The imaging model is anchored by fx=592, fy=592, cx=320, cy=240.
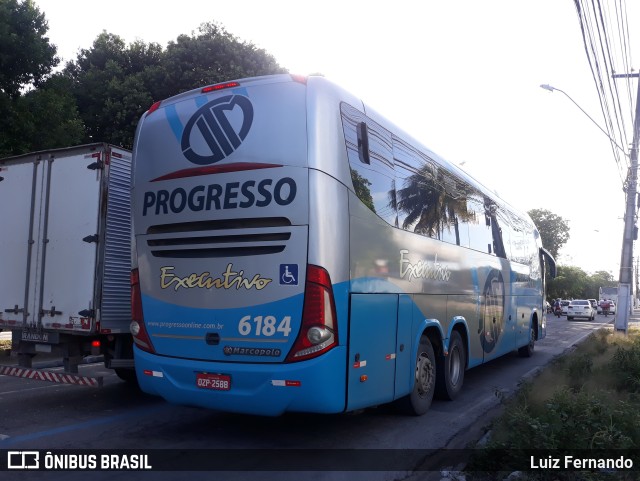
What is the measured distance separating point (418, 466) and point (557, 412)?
61.9 inches

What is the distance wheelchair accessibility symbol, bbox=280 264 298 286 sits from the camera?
18.5 ft

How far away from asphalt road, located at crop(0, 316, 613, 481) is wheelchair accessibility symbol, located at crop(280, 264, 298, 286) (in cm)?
174

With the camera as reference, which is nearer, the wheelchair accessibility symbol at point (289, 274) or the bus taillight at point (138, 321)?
the wheelchair accessibility symbol at point (289, 274)

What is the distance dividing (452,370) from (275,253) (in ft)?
14.0

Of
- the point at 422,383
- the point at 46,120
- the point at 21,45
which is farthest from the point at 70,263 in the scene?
the point at 21,45

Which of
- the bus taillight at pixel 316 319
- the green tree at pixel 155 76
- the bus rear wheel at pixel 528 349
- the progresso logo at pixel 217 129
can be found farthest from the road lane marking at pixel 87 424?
the green tree at pixel 155 76

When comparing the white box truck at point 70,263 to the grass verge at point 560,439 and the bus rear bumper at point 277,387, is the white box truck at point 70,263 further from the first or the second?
the grass verge at point 560,439

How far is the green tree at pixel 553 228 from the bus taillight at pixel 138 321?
59032 mm

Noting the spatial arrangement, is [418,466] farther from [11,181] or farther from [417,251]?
[11,181]

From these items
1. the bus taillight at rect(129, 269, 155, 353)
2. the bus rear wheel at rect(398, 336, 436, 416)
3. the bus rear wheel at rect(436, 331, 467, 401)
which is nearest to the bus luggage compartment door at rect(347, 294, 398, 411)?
the bus rear wheel at rect(398, 336, 436, 416)

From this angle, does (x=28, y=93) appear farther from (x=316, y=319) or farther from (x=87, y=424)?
(x=316, y=319)

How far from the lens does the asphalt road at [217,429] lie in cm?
586

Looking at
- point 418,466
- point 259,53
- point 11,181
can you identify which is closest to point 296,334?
point 418,466

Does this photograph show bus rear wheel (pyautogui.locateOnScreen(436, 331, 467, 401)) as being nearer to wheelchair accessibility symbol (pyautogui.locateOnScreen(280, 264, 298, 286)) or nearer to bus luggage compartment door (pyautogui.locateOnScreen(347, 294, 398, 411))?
bus luggage compartment door (pyautogui.locateOnScreen(347, 294, 398, 411))
